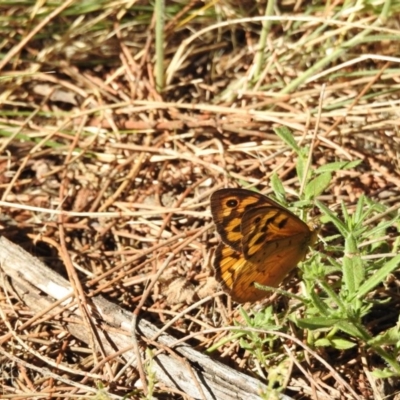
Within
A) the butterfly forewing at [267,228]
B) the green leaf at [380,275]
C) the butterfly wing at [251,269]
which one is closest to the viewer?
the green leaf at [380,275]

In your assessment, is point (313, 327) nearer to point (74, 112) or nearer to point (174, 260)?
point (174, 260)

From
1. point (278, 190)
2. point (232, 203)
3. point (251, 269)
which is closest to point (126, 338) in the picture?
point (251, 269)

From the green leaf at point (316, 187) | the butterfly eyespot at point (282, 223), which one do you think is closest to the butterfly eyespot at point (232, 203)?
the butterfly eyespot at point (282, 223)

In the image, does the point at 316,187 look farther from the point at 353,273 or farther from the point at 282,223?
the point at 353,273

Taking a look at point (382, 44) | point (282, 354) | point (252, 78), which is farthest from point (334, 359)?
point (382, 44)

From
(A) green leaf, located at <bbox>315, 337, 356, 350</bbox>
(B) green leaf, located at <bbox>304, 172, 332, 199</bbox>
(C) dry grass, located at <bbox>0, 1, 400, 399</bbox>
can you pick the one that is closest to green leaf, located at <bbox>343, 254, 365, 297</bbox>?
(C) dry grass, located at <bbox>0, 1, 400, 399</bbox>

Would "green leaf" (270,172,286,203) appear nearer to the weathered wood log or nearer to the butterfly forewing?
the butterfly forewing

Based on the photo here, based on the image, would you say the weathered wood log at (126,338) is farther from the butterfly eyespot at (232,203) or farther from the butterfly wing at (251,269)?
the butterfly eyespot at (232,203)
